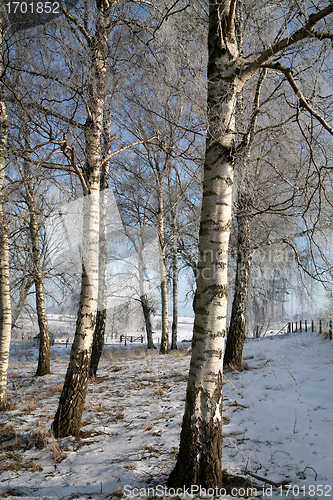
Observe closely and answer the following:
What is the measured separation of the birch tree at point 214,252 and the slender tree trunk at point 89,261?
1781 millimetres

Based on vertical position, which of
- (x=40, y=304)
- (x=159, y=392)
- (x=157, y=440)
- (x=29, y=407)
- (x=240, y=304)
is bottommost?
(x=29, y=407)

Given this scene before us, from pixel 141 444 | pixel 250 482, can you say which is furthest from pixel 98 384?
pixel 250 482

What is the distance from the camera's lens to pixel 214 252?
2.50 meters

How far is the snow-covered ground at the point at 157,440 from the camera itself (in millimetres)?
2420

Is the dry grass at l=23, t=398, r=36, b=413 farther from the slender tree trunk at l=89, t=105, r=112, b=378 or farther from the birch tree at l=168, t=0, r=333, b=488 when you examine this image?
the birch tree at l=168, t=0, r=333, b=488

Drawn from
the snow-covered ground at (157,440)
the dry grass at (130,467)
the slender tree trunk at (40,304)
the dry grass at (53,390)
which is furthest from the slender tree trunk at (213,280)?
the slender tree trunk at (40,304)

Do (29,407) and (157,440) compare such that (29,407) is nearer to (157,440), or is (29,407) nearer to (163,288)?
(157,440)

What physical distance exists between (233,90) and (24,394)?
6525 millimetres

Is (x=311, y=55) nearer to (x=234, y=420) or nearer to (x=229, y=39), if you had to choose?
(x=229, y=39)

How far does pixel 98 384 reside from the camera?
245 inches

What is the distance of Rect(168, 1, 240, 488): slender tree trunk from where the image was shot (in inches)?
89.0

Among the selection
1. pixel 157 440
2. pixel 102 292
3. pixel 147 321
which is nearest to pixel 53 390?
pixel 102 292

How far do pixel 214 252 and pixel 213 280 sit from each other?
0.84 feet

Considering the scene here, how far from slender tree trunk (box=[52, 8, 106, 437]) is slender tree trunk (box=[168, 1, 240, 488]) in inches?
70.1
